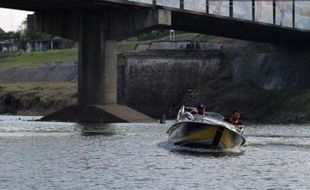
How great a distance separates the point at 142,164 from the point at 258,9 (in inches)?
2971

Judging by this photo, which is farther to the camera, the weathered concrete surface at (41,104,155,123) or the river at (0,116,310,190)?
the weathered concrete surface at (41,104,155,123)

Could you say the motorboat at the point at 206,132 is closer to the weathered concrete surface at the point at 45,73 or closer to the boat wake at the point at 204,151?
the boat wake at the point at 204,151

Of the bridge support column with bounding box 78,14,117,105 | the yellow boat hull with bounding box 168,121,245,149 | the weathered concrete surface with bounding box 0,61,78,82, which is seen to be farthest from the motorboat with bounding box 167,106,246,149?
the weathered concrete surface with bounding box 0,61,78,82

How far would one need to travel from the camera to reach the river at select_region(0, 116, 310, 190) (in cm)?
3434

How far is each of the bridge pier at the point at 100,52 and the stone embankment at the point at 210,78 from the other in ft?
90.7

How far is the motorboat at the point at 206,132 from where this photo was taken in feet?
163

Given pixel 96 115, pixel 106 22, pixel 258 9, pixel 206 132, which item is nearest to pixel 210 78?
pixel 258 9

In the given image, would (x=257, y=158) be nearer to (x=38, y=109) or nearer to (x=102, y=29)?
(x=102, y=29)

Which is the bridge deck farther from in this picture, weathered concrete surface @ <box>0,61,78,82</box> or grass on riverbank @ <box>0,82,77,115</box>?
weathered concrete surface @ <box>0,61,78,82</box>

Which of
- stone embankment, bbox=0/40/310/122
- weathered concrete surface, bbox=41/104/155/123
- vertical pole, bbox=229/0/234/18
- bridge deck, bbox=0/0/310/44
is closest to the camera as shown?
weathered concrete surface, bbox=41/104/155/123

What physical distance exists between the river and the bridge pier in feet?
109

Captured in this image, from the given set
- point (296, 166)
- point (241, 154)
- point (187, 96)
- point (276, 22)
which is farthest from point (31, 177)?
point (187, 96)

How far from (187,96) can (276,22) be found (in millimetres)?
20458

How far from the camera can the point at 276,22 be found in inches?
4611
